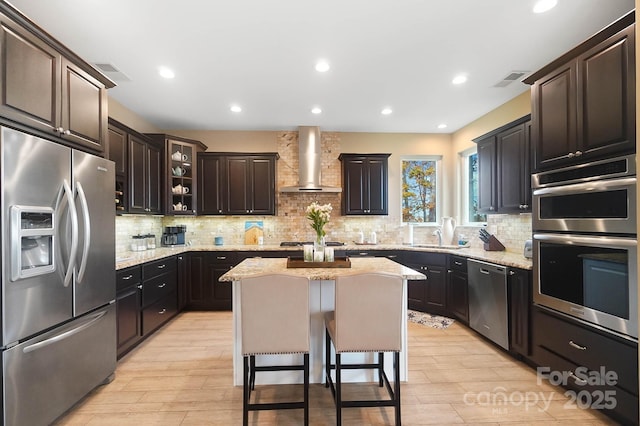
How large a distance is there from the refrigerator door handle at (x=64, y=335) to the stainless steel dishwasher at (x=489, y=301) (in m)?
3.60

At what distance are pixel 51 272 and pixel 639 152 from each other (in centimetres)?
308

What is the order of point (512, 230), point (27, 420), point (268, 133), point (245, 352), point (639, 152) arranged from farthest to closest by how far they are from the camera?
point (268, 133)
point (512, 230)
point (245, 352)
point (27, 420)
point (639, 152)

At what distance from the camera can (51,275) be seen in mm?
1907

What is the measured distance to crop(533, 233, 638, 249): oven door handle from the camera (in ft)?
6.07

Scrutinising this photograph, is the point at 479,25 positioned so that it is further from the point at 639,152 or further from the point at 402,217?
the point at 402,217

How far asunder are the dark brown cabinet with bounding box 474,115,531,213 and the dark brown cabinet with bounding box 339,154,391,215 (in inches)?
59.2

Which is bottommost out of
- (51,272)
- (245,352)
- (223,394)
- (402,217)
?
(223,394)

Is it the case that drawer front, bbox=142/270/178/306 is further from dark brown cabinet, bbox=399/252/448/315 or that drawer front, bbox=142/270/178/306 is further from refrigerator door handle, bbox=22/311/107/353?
dark brown cabinet, bbox=399/252/448/315

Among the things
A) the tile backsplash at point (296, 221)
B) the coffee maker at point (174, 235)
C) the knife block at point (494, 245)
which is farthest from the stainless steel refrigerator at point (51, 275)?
the knife block at point (494, 245)

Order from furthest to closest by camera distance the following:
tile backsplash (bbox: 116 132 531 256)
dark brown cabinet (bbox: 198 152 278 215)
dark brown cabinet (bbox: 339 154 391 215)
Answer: tile backsplash (bbox: 116 132 531 256) < dark brown cabinet (bbox: 339 154 391 215) < dark brown cabinet (bbox: 198 152 278 215)

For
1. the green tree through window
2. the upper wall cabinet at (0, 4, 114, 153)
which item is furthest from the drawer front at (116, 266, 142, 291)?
the green tree through window

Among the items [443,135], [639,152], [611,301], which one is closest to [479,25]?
[639,152]

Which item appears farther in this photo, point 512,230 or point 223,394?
point 512,230

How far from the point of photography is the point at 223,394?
236 centimetres
